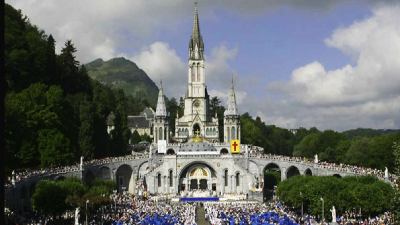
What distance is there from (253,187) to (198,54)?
4371 centimetres

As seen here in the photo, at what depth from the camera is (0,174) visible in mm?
5617

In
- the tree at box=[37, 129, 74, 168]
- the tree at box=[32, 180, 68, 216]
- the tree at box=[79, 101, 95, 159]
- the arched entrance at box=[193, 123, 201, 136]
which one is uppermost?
the arched entrance at box=[193, 123, 201, 136]

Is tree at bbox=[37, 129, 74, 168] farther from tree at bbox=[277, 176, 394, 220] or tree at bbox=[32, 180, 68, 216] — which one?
tree at bbox=[277, 176, 394, 220]

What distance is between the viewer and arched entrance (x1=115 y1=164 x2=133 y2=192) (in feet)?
287

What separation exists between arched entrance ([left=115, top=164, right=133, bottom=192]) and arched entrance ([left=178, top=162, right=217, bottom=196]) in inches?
315

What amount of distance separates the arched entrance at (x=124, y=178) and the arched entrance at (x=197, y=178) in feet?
26.2

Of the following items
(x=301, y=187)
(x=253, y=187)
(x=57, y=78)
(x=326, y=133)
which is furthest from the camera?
(x=326, y=133)

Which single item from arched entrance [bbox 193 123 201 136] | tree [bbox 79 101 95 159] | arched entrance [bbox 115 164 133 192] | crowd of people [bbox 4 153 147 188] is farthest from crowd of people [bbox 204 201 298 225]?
arched entrance [bbox 193 123 201 136]

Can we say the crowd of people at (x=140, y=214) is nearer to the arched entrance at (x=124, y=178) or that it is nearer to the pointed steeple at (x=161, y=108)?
the arched entrance at (x=124, y=178)

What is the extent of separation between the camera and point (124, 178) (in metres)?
88.8

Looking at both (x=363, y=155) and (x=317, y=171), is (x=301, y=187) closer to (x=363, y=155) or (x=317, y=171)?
(x=317, y=171)

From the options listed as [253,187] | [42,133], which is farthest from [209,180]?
[42,133]

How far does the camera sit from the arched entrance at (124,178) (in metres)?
87.6

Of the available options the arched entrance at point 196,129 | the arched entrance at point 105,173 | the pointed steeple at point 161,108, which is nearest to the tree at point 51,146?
the arched entrance at point 105,173
